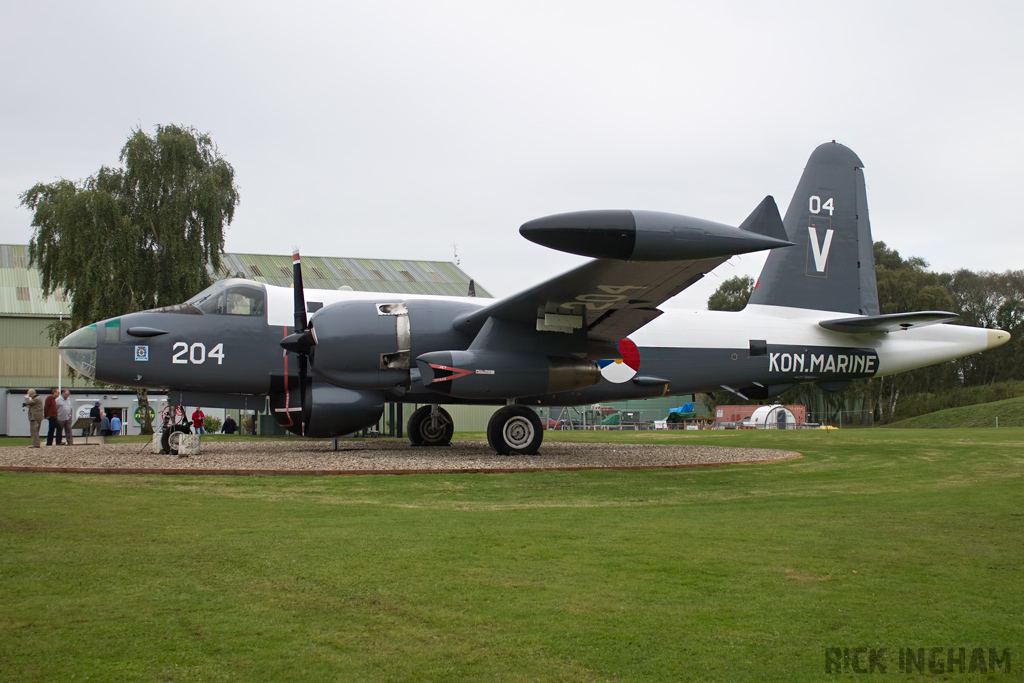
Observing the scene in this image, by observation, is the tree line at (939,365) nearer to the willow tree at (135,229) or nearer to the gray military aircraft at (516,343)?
the gray military aircraft at (516,343)

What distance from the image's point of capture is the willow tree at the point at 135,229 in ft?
96.7

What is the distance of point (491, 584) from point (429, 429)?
42.3 ft

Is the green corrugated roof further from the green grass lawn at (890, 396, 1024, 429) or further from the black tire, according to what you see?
the black tire

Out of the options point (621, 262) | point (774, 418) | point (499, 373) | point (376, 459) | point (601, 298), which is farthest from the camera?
point (774, 418)

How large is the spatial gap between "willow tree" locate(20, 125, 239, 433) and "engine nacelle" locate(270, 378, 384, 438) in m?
18.0

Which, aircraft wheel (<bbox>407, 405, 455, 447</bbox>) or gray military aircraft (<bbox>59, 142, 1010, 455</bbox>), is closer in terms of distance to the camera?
gray military aircraft (<bbox>59, 142, 1010, 455</bbox>)

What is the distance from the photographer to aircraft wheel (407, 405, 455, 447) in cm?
1766

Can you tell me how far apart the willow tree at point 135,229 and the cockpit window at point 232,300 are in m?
16.6

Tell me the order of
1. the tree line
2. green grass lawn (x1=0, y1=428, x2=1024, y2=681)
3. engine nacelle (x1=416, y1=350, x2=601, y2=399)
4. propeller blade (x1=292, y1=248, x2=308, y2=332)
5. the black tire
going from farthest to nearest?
the tree line → the black tire → propeller blade (x1=292, y1=248, x2=308, y2=332) → engine nacelle (x1=416, y1=350, x2=601, y2=399) → green grass lawn (x1=0, y1=428, x2=1024, y2=681)

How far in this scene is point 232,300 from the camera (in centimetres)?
1508

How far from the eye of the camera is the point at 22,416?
32281 mm

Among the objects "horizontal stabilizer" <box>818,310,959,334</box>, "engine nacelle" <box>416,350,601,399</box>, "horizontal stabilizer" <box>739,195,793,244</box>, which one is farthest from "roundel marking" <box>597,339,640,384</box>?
"horizontal stabilizer" <box>739,195,793,244</box>

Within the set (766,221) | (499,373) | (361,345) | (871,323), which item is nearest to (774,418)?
(871,323)

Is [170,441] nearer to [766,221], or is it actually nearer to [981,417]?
[766,221]
